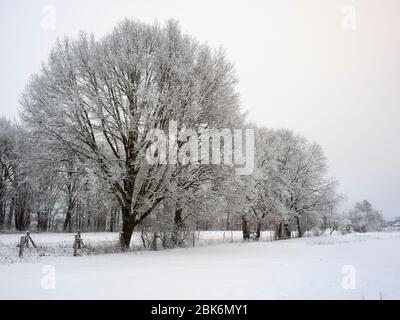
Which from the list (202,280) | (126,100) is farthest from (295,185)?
(202,280)

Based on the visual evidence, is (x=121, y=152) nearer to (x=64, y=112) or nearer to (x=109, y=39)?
(x=64, y=112)

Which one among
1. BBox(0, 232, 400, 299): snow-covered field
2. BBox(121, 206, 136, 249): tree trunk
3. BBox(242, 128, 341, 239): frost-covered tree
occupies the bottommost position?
BBox(0, 232, 400, 299): snow-covered field

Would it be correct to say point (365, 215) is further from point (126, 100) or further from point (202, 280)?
point (202, 280)

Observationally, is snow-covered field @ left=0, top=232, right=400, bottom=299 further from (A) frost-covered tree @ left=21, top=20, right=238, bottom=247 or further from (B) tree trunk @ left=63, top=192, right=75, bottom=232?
(B) tree trunk @ left=63, top=192, right=75, bottom=232

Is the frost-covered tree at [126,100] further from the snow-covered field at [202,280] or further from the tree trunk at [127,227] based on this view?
the snow-covered field at [202,280]

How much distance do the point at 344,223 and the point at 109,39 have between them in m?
47.4

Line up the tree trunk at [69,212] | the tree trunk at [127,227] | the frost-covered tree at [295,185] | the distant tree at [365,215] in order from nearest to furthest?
the tree trunk at [127,227], the tree trunk at [69,212], the frost-covered tree at [295,185], the distant tree at [365,215]

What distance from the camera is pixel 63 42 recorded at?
2103cm

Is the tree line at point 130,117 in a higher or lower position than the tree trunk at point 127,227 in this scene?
higher

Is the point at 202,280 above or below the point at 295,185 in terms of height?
below

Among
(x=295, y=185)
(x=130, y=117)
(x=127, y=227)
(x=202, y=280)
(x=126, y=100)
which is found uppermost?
(x=126, y=100)

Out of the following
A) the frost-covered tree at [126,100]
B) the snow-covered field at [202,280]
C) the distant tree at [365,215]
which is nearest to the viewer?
the snow-covered field at [202,280]

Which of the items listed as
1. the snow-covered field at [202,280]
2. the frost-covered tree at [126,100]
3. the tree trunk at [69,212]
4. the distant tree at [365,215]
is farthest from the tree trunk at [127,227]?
the distant tree at [365,215]

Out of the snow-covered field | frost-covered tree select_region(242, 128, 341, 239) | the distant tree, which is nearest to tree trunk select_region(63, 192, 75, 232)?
frost-covered tree select_region(242, 128, 341, 239)
